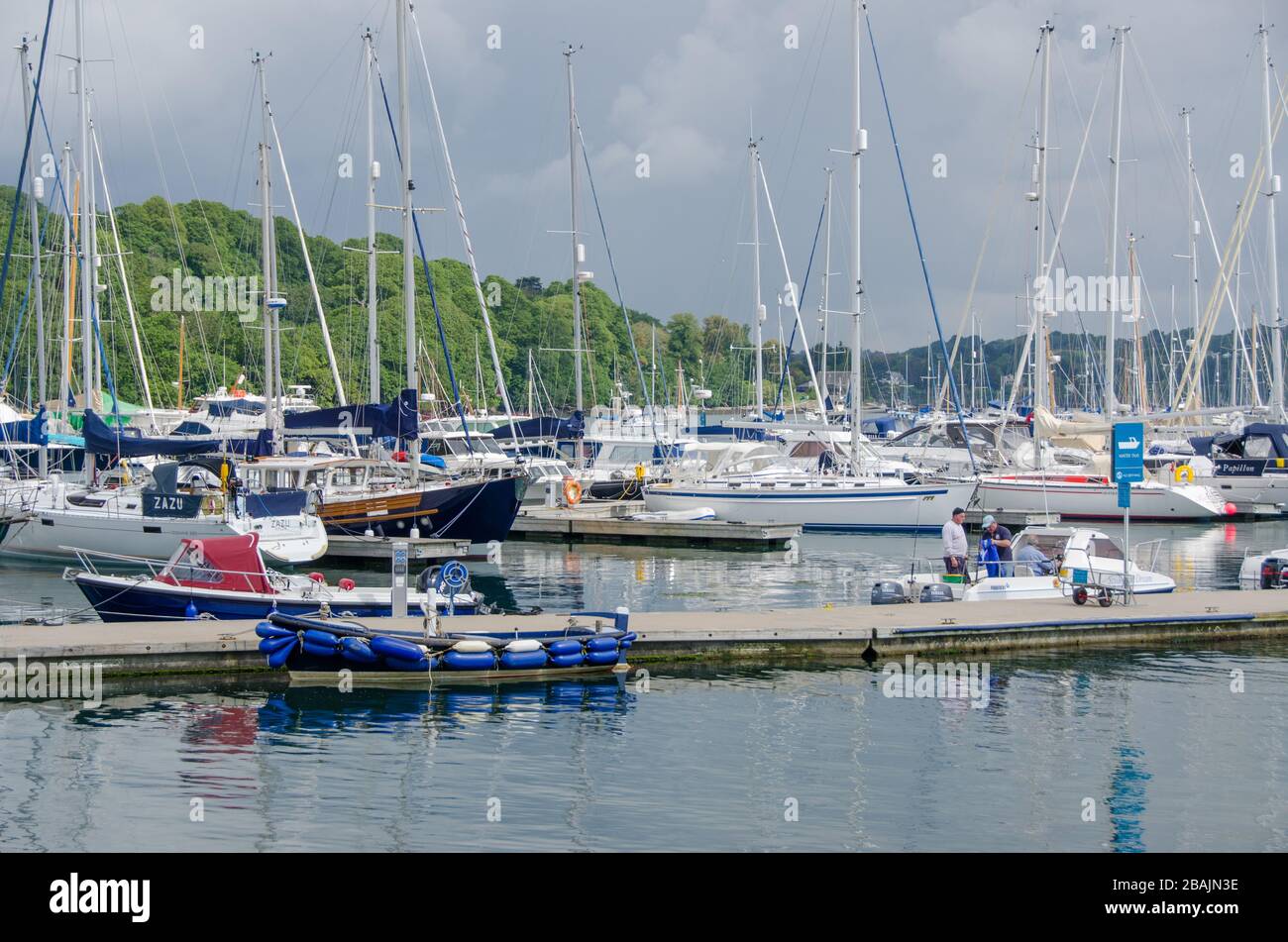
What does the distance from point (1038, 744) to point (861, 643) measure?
4.94 metres

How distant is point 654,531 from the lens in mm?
41312

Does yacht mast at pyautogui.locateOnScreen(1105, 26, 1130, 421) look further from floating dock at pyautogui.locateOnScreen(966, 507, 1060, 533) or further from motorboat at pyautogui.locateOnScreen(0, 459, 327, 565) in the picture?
motorboat at pyautogui.locateOnScreen(0, 459, 327, 565)

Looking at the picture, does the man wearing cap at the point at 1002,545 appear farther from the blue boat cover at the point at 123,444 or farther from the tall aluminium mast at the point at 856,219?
the blue boat cover at the point at 123,444

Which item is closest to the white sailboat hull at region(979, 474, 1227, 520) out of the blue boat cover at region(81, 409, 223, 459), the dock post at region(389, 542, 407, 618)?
the blue boat cover at region(81, 409, 223, 459)

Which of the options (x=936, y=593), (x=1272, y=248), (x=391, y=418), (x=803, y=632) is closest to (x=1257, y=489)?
(x=1272, y=248)

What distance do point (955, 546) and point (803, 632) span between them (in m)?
4.58

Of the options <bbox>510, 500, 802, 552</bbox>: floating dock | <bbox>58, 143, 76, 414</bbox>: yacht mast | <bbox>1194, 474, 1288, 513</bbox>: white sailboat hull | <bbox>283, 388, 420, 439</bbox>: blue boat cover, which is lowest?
<bbox>510, 500, 802, 552</bbox>: floating dock

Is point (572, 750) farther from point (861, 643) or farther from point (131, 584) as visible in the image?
point (131, 584)

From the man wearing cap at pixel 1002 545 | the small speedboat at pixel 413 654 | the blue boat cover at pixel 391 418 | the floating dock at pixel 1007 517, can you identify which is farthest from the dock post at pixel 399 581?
the floating dock at pixel 1007 517

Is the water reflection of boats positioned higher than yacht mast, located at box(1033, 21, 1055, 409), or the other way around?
yacht mast, located at box(1033, 21, 1055, 409)

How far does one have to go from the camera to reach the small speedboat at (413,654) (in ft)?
64.2

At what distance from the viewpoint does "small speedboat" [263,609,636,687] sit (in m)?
19.6

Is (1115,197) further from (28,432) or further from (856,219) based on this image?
(28,432)
